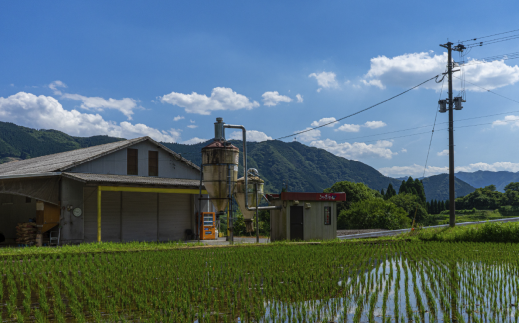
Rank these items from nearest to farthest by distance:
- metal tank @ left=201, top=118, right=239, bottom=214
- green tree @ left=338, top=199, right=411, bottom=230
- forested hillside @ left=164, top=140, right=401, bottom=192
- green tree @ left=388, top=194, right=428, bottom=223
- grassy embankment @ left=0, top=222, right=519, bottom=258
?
1. grassy embankment @ left=0, top=222, right=519, bottom=258
2. metal tank @ left=201, top=118, right=239, bottom=214
3. green tree @ left=338, top=199, right=411, bottom=230
4. green tree @ left=388, top=194, right=428, bottom=223
5. forested hillside @ left=164, top=140, right=401, bottom=192

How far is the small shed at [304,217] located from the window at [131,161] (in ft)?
28.7

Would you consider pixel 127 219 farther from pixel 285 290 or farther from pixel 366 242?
pixel 285 290

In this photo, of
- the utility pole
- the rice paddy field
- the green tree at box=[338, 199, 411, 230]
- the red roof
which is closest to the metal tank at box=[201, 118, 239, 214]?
the red roof

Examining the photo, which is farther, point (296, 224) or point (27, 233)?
point (296, 224)

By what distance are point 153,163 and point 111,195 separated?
12.3 feet

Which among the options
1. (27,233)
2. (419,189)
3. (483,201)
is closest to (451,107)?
(27,233)

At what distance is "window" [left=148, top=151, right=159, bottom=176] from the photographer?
87.7ft

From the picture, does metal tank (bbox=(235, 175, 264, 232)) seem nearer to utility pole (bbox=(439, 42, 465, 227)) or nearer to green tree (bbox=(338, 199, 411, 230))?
utility pole (bbox=(439, 42, 465, 227))

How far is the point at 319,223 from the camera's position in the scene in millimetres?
22812

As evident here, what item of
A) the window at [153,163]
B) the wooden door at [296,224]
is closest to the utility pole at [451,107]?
the wooden door at [296,224]

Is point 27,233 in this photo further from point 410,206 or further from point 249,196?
point 410,206

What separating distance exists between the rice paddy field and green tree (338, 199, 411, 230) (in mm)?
27428

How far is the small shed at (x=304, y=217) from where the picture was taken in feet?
72.8

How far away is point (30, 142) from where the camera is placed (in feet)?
495
